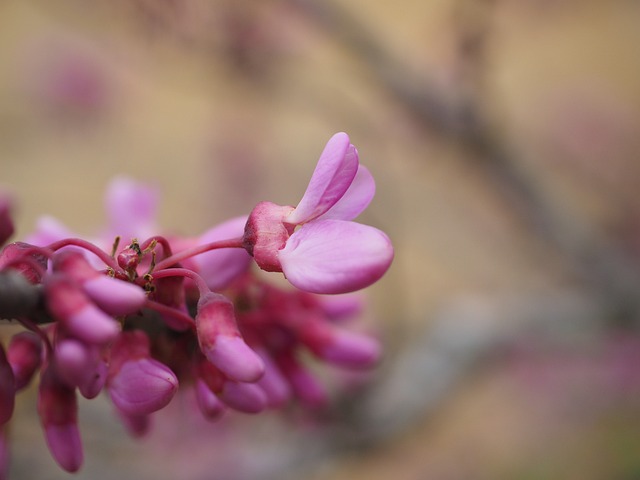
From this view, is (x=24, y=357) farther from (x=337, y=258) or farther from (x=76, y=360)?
(x=337, y=258)

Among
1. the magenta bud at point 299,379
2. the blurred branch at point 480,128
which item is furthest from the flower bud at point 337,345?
the blurred branch at point 480,128

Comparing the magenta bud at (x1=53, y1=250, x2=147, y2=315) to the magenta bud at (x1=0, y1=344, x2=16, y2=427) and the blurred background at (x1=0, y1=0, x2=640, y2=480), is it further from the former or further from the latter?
the blurred background at (x1=0, y1=0, x2=640, y2=480)

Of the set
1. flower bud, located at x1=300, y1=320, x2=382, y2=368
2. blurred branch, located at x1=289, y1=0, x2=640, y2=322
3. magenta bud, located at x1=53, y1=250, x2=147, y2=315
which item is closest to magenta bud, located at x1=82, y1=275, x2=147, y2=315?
magenta bud, located at x1=53, y1=250, x2=147, y2=315

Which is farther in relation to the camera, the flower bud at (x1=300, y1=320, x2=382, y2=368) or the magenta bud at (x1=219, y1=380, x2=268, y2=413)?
the flower bud at (x1=300, y1=320, x2=382, y2=368)

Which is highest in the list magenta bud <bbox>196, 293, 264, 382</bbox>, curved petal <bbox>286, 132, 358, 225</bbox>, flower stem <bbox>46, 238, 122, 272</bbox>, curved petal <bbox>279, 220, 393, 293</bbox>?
curved petal <bbox>286, 132, 358, 225</bbox>

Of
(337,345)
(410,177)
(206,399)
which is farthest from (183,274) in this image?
(410,177)

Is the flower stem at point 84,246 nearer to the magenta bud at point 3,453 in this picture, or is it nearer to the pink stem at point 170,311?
the pink stem at point 170,311
